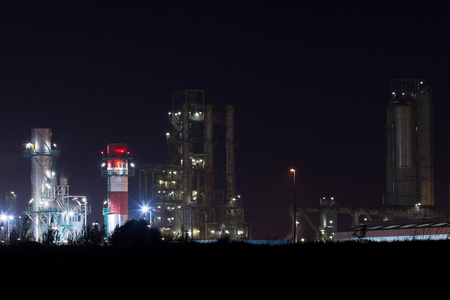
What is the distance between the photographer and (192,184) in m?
112

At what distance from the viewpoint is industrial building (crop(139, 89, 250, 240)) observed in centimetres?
10731

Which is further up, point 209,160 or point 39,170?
point 209,160

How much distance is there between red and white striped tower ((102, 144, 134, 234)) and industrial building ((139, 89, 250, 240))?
705cm

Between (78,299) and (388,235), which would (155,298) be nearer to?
(78,299)

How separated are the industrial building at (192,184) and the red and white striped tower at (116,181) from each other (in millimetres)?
7054

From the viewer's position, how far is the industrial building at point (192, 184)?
10731 cm

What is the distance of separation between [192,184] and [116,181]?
13081 millimetres

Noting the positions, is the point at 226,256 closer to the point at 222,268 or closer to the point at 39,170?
the point at 222,268

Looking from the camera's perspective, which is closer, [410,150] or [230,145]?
[410,150]

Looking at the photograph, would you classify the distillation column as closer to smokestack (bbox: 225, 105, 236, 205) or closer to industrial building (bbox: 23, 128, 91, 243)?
industrial building (bbox: 23, 128, 91, 243)

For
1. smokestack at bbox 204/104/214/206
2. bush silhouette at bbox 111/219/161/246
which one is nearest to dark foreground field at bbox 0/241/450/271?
bush silhouette at bbox 111/219/161/246

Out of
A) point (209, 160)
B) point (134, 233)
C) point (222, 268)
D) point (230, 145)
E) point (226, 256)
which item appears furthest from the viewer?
point (230, 145)

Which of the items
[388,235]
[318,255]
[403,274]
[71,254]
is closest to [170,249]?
[71,254]

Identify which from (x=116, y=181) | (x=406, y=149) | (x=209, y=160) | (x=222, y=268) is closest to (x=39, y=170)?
(x=116, y=181)
